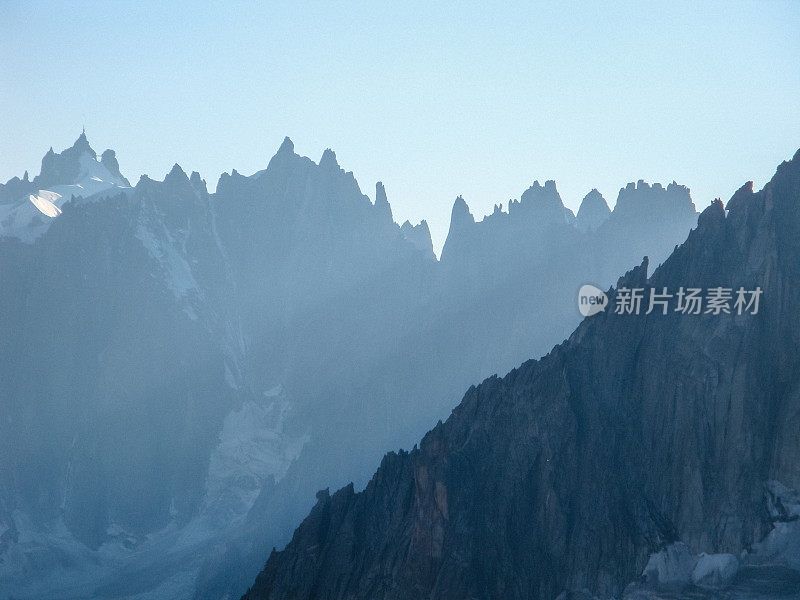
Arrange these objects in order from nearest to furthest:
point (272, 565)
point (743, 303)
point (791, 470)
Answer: point (791, 470) → point (743, 303) → point (272, 565)

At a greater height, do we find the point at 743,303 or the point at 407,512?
the point at 743,303

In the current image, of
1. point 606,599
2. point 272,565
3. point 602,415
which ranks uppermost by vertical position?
point 602,415

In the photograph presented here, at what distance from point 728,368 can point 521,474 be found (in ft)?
90.2

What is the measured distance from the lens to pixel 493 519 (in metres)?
128

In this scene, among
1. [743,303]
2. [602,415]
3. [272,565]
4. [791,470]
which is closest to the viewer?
[791,470]

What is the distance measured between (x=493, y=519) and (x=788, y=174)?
53.9 metres

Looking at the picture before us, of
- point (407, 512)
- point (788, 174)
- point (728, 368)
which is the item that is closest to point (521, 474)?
point (407, 512)

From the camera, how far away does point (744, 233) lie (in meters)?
129

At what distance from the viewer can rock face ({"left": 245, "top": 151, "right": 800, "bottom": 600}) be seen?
118938 millimetres

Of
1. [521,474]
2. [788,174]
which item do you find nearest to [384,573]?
[521,474]

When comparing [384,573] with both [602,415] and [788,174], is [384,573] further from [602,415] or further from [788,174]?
[788,174]

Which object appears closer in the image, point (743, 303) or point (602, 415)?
point (743, 303)

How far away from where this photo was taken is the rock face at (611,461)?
119m

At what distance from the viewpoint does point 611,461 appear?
421ft
